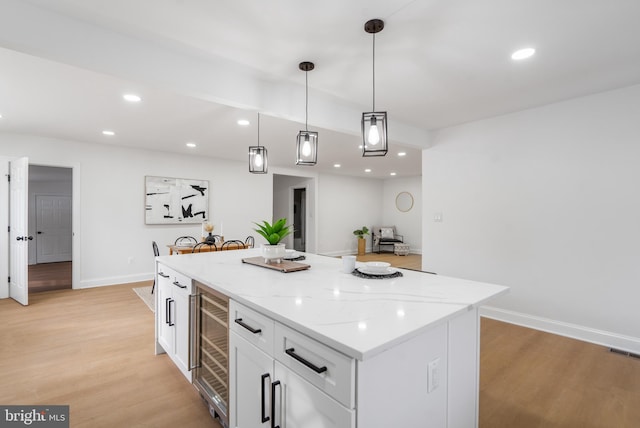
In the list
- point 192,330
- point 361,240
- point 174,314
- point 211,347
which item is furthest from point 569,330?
point 361,240

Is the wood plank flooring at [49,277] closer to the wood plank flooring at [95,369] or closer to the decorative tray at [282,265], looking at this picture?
the wood plank flooring at [95,369]

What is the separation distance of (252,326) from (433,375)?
2.67ft

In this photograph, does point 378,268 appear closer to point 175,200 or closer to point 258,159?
point 258,159

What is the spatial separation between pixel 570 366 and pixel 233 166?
Answer: 20.4 ft

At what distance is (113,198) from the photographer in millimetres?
5273

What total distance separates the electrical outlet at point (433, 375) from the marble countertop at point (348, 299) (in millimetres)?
206

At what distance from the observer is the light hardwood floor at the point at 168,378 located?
1949mm

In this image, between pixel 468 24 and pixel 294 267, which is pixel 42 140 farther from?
pixel 468 24

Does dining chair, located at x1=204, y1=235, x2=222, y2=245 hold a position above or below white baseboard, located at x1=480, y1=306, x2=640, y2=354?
above

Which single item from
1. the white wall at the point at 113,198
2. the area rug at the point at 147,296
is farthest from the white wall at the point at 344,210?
the area rug at the point at 147,296

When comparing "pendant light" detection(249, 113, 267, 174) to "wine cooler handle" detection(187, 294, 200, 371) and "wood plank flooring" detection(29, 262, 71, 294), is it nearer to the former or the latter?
"wine cooler handle" detection(187, 294, 200, 371)

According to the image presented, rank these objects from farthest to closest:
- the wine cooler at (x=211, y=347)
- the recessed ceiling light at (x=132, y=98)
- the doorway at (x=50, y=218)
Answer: the doorway at (x=50, y=218), the recessed ceiling light at (x=132, y=98), the wine cooler at (x=211, y=347)

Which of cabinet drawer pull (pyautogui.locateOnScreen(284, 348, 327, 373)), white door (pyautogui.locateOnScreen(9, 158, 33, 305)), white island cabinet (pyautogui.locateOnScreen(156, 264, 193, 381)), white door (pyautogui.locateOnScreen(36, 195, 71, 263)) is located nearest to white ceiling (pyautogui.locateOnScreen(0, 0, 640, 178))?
white door (pyautogui.locateOnScreen(9, 158, 33, 305))

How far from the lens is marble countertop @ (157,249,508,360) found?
3.43 ft
